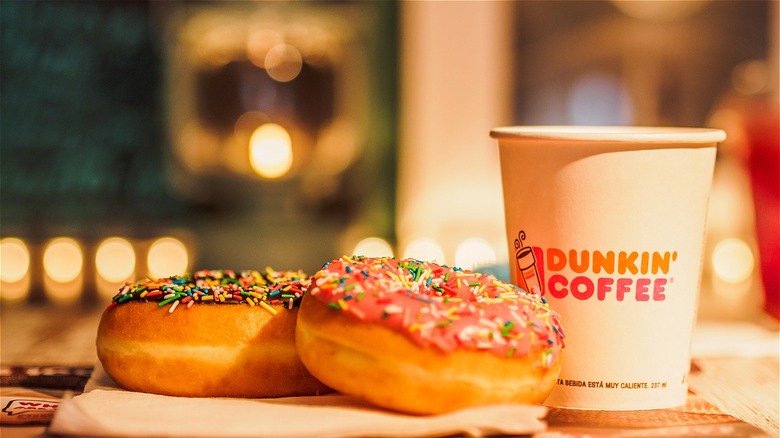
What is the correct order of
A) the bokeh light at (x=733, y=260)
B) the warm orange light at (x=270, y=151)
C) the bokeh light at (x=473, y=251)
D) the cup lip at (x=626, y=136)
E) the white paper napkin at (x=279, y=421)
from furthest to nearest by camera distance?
the bokeh light at (x=733, y=260) → the warm orange light at (x=270, y=151) → the bokeh light at (x=473, y=251) → the cup lip at (x=626, y=136) → the white paper napkin at (x=279, y=421)

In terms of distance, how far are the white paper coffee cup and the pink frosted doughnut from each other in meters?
0.09

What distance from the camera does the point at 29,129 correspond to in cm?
277

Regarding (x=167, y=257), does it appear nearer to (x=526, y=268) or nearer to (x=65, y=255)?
(x=65, y=255)

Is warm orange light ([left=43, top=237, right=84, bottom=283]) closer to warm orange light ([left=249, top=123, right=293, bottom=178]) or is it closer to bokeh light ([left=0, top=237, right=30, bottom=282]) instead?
bokeh light ([left=0, top=237, right=30, bottom=282])

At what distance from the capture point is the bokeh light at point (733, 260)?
2889mm

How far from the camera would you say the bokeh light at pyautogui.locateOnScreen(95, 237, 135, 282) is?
278 centimetres

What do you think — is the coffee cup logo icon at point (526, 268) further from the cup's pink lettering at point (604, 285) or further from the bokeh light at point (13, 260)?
the bokeh light at point (13, 260)

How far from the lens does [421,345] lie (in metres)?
0.68

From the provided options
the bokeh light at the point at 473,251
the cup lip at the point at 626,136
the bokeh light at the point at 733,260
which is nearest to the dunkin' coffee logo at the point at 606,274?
the cup lip at the point at 626,136

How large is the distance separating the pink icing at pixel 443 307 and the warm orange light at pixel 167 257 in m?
2.07

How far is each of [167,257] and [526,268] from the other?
210 centimetres

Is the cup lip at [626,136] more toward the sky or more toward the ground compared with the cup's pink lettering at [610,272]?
more toward the sky

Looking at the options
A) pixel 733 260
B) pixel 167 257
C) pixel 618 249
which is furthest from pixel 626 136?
pixel 733 260

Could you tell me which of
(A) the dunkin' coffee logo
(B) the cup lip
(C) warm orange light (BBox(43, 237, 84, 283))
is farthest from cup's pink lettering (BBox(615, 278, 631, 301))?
(C) warm orange light (BBox(43, 237, 84, 283))
